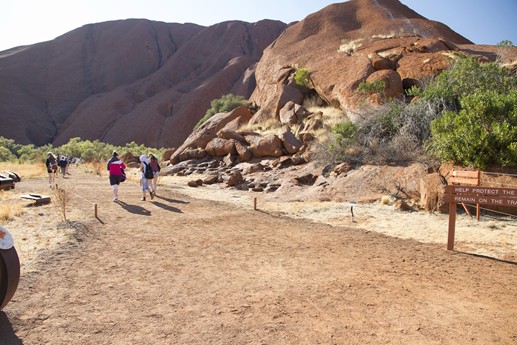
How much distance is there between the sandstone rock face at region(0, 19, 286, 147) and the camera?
200 feet

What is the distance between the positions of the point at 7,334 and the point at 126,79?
262 feet

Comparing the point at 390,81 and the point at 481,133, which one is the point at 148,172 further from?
the point at 390,81

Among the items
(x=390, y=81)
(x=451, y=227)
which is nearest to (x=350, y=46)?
(x=390, y=81)

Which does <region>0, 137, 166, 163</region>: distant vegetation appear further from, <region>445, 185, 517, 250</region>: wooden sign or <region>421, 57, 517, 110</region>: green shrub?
<region>445, 185, 517, 250</region>: wooden sign

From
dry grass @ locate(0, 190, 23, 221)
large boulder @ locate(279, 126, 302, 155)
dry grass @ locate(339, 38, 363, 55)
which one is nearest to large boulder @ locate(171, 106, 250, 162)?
large boulder @ locate(279, 126, 302, 155)

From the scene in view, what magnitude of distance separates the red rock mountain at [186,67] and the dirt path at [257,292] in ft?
49.3

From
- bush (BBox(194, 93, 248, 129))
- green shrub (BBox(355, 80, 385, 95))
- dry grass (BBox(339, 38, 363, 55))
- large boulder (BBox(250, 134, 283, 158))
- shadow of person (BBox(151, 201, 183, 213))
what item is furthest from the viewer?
bush (BBox(194, 93, 248, 129))

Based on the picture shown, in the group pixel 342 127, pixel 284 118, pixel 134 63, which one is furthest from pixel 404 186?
pixel 134 63

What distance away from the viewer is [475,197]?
22.4ft

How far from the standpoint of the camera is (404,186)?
11.9 m

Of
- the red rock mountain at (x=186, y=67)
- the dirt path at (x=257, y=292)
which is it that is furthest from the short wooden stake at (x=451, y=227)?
the red rock mountain at (x=186, y=67)

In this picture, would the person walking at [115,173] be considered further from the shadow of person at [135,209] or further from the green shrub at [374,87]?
the green shrub at [374,87]

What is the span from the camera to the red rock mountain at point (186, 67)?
78.2 feet

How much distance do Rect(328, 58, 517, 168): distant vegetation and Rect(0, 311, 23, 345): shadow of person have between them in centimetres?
1149
